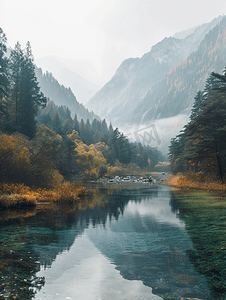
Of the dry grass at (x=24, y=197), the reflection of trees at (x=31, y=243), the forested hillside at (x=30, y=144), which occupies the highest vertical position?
the forested hillside at (x=30, y=144)

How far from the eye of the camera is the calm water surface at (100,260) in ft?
22.2

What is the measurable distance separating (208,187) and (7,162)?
3024 centimetres

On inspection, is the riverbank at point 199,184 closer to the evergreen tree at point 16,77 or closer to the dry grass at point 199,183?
the dry grass at point 199,183

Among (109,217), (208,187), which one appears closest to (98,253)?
(109,217)

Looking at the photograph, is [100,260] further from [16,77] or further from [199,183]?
[16,77]

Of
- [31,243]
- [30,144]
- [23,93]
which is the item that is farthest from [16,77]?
[31,243]

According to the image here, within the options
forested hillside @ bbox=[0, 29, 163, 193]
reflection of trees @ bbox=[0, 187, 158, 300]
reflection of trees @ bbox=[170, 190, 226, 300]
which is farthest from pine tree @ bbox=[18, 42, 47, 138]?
reflection of trees @ bbox=[170, 190, 226, 300]

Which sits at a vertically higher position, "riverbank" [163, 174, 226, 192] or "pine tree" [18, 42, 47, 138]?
"pine tree" [18, 42, 47, 138]

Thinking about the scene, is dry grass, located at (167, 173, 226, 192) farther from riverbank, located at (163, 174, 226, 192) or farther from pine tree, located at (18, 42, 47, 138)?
pine tree, located at (18, 42, 47, 138)

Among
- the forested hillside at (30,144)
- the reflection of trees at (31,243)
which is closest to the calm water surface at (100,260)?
the reflection of trees at (31,243)

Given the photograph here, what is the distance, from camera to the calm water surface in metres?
6.76

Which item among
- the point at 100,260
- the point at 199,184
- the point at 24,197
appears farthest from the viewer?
the point at 199,184

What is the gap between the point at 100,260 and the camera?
9.58 meters

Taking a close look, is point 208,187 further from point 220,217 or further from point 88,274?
point 88,274
